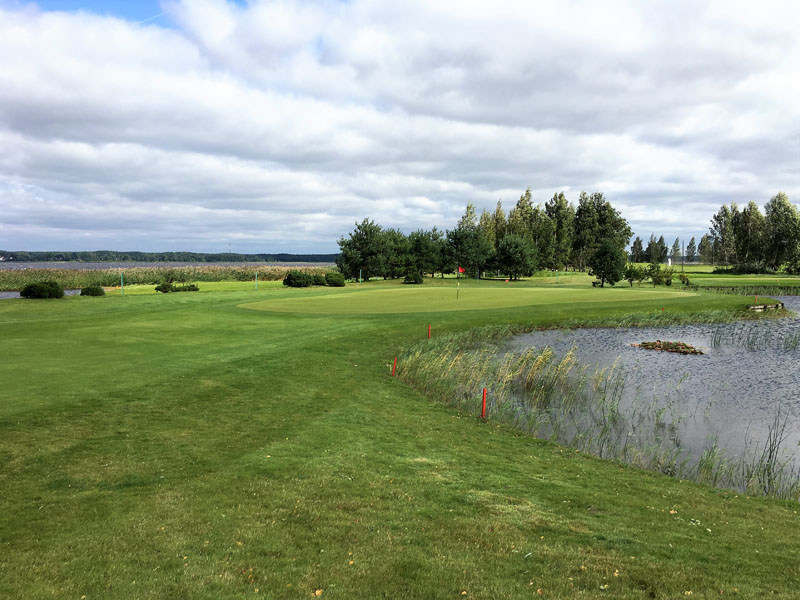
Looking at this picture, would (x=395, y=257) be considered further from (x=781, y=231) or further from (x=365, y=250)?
(x=781, y=231)

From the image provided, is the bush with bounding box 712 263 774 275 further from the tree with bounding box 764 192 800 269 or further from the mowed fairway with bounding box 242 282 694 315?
the mowed fairway with bounding box 242 282 694 315

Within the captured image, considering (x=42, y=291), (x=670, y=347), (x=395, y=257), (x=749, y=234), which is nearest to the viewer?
(x=670, y=347)

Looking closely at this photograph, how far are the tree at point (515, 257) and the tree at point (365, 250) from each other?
2438 cm

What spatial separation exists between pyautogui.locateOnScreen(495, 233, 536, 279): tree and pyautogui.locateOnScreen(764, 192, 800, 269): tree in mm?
60797

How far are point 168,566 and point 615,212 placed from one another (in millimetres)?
133847

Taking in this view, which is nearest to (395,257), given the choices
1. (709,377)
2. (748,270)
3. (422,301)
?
(422,301)

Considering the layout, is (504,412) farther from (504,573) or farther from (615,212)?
(615,212)

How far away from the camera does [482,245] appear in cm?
9588

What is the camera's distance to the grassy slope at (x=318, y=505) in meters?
6.02

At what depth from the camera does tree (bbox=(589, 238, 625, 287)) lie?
80438mm

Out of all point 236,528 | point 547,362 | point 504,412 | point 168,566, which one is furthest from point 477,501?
point 547,362

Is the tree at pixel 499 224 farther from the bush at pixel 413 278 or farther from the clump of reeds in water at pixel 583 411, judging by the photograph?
the clump of reeds in water at pixel 583 411

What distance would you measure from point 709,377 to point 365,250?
71.6 metres

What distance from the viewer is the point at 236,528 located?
7207 mm
